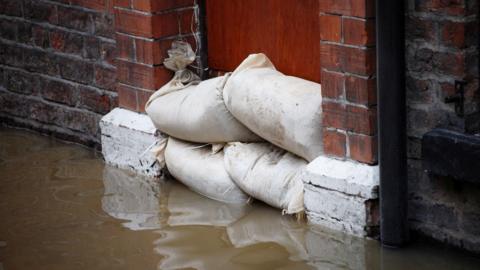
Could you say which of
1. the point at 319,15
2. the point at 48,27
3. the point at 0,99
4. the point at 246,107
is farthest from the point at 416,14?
the point at 0,99

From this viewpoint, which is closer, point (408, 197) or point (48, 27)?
point (408, 197)

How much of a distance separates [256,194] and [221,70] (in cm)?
83

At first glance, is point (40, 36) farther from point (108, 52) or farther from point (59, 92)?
point (108, 52)

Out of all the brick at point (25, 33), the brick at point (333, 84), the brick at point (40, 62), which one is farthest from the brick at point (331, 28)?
the brick at point (25, 33)

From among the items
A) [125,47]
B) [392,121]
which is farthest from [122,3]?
[392,121]

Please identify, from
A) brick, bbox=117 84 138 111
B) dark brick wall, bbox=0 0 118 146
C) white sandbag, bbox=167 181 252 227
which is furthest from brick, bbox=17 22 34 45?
white sandbag, bbox=167 181 252 227

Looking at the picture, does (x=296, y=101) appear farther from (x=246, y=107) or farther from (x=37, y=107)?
(x=37, y=107)

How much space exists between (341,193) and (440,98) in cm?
57

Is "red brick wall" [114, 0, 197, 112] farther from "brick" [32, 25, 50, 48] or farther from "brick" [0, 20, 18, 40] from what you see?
"brick" [0, 20, 18, 40]

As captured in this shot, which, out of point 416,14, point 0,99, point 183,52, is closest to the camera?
point 416,14

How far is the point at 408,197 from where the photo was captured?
4.14 meters

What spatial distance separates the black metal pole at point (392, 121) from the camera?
391 centimetres

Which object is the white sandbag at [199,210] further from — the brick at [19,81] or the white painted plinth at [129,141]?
the brick at [19,81]

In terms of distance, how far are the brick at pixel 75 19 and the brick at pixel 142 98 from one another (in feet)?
1.77
